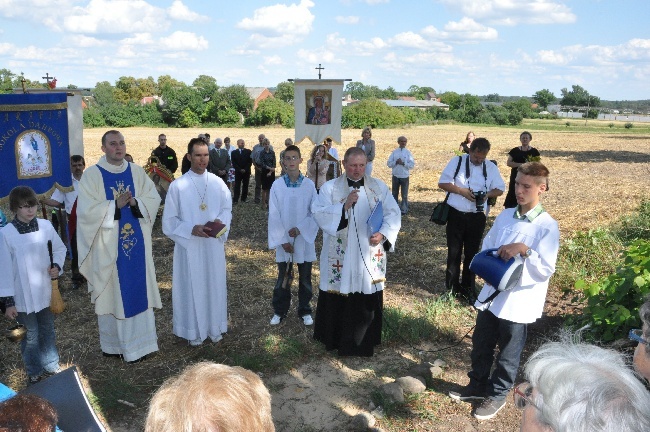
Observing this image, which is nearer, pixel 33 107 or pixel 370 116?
pixel 33 107

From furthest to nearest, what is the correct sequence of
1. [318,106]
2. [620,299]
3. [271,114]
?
1. [271,114]
2. [318,106]
3. [620,299]

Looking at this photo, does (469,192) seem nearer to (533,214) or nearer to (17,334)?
(533,214)

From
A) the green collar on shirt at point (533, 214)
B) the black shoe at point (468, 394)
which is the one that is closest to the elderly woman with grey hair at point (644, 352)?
the green collar on shirt at point (533, 214)

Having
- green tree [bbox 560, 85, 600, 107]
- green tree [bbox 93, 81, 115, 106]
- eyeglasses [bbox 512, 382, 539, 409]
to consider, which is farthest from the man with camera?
green tree [bbox 560, 85, 600, 107]

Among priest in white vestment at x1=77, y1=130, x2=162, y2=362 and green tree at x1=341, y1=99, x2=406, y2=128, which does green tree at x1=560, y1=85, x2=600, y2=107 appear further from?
priest in white vestment at x1=77, y1=130, x2=162, y2=362

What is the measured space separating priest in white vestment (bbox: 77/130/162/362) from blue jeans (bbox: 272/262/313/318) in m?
1.32

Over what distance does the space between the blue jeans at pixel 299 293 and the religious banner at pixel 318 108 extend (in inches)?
217

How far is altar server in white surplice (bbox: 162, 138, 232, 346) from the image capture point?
539cm

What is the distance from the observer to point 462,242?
662 centimetres

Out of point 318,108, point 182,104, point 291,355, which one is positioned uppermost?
point 182,104

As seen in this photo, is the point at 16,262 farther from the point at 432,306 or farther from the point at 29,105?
the point at 432,306

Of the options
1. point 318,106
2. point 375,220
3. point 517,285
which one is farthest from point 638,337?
point 318,106

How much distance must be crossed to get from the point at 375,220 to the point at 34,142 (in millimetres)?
3527

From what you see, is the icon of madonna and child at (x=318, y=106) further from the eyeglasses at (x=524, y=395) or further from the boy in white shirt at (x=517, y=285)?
the eyeglasses at (x=524, y=395)
